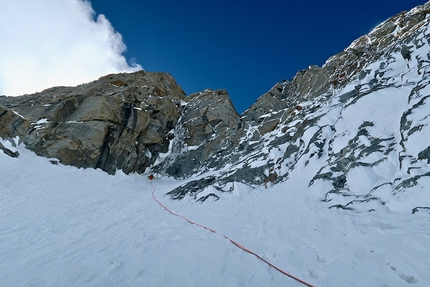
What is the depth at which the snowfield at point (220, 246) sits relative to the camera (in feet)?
13.7

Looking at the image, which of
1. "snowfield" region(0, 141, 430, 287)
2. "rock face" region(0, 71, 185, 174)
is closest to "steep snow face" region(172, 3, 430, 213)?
"snowfield" region(0, 141, 430, 287)

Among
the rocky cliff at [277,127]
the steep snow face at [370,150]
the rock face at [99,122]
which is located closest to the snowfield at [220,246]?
the steep snow face at [370,150]

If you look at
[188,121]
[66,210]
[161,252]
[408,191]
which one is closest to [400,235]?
[408,191]

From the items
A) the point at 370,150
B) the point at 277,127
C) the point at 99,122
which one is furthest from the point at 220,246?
the point at 99,122

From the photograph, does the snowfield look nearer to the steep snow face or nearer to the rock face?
the steep snow face

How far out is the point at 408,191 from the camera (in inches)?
254

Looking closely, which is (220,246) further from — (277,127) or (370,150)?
(277,127)

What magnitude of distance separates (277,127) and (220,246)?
884 inches

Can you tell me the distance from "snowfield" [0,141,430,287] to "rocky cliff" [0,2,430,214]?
1.88 meters

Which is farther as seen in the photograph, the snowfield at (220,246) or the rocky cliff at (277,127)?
the rocky cliff at (277,127)

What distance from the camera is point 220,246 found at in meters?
5.85

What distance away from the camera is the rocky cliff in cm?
865

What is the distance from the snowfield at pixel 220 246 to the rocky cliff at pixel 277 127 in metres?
1.88

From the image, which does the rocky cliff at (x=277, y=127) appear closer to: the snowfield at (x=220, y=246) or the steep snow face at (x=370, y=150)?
the steep snow face at (x=370, y=150)
